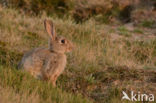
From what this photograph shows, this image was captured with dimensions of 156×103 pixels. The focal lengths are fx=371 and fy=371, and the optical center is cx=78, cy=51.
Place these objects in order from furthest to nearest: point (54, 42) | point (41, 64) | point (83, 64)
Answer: point (83, 64) < point (54, 42) < point (41, 64)

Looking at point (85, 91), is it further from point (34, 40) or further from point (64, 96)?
point (34, 40)

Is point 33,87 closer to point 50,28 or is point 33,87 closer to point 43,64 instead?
point 43,64

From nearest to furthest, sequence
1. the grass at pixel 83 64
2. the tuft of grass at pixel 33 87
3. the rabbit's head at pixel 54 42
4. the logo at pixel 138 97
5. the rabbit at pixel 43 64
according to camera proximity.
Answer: the tuft of grass at pixel 33 87 → the grass at pixel 83 64 → the logo at pixel 138 97 → the rabbit at pixel 43 64 → the rabbit's head at pixel 54 42

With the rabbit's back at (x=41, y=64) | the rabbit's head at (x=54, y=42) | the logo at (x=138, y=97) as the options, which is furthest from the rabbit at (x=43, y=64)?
the logo at (x=138, y=97)

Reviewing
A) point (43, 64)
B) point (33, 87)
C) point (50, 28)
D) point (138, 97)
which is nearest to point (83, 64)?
point (50, 28)

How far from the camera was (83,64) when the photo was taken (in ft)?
27.6

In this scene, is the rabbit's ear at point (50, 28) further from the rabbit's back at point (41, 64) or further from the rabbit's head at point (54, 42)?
the rabbit's back at point (41, 64)

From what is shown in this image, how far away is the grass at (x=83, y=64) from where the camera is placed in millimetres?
5931

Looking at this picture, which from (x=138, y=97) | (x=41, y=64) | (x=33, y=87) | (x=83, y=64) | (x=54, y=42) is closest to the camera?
(x=33, y=87)

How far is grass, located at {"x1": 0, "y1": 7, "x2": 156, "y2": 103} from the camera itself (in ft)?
19.5

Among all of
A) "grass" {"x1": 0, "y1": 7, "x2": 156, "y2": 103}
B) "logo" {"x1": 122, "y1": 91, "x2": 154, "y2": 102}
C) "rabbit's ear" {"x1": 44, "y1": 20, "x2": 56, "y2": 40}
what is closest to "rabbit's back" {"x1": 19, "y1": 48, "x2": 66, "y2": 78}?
"grass" {"x1": 0, "y1": 7, "x2": 156, "y2": 103}

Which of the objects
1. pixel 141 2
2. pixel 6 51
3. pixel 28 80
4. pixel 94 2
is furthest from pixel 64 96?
pixel 141 2

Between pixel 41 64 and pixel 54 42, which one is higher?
pixel 54 42

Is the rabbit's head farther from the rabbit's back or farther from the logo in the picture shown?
the logo
